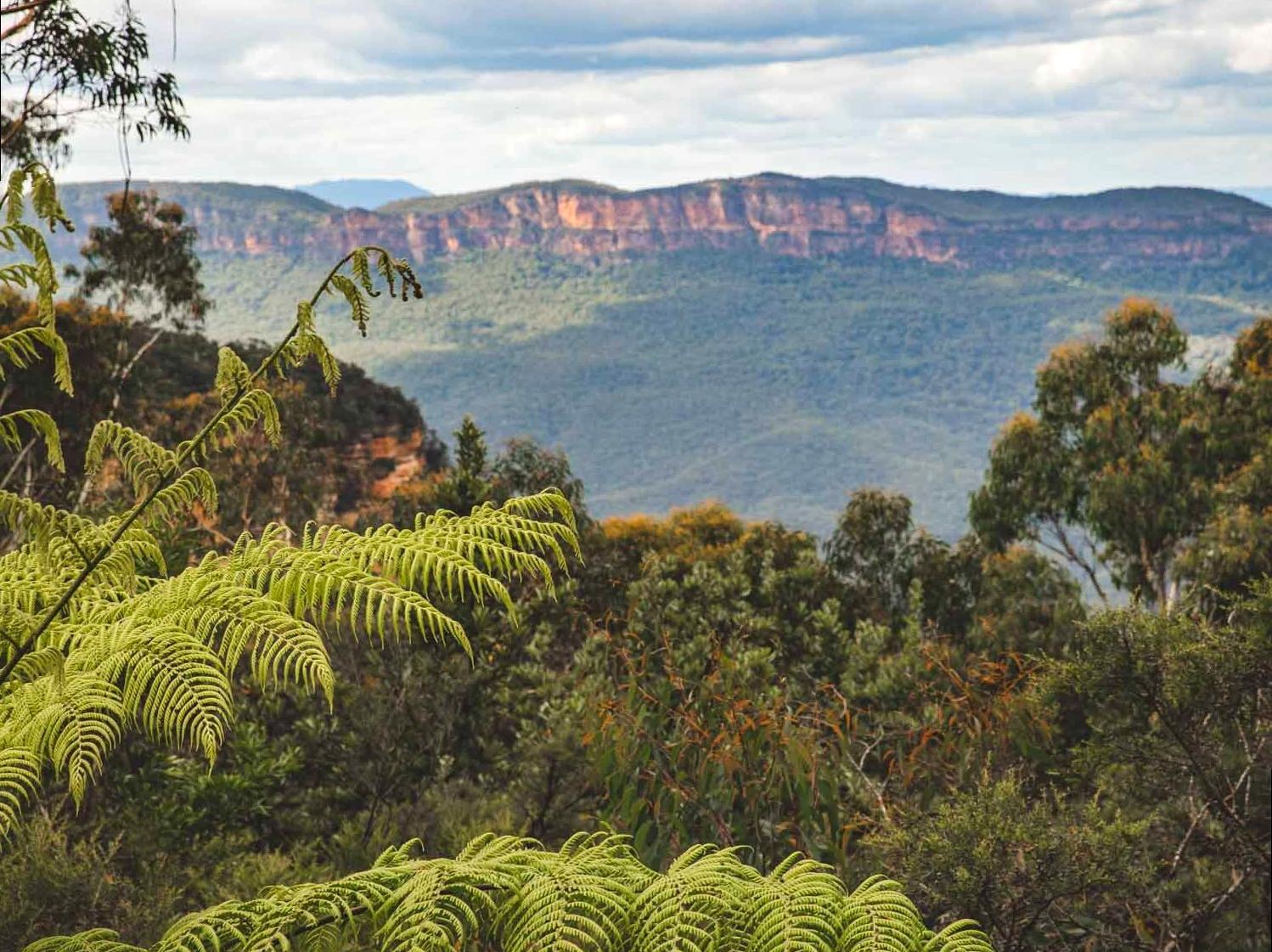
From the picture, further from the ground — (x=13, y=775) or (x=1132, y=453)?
(x=13, y=775)

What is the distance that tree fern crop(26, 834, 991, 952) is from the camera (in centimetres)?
235

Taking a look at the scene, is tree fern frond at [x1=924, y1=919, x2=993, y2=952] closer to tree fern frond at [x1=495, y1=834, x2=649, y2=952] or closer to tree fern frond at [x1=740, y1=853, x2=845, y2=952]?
tree fern frond at [x1=740, y1=853, x2=845, y2=952]

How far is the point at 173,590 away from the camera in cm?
290

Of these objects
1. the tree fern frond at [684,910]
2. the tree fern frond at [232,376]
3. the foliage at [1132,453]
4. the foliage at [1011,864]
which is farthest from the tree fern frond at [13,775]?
the foliage at [1132,453]

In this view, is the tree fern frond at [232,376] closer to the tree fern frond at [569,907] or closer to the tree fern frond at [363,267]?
the tree fern frond at [363,267]

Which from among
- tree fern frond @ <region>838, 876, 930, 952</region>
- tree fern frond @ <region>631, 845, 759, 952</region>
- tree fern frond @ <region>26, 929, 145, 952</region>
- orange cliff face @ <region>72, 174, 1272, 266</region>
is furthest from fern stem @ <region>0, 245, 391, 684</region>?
orange cliff face @ <region>72, 174, 1272, 266</region>

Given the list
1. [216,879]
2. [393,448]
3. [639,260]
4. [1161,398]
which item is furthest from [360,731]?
[639,260]

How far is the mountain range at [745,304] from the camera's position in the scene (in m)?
104

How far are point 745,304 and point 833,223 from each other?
527 inches

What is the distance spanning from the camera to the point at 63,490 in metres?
10.9

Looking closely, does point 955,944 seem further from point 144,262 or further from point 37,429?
point 144,262

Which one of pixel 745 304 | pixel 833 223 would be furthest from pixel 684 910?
pixel 833 223

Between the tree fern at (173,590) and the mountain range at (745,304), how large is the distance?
87628mm

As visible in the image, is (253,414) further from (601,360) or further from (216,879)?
(601,360)
